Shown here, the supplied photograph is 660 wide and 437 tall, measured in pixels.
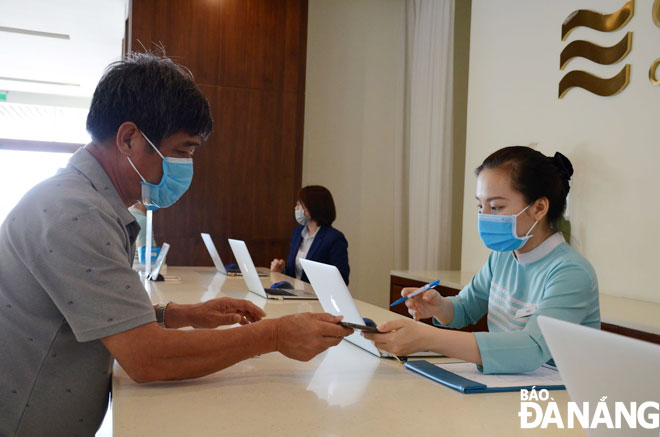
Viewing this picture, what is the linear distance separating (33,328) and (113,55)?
24.6 ft

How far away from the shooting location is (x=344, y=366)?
4.93ft

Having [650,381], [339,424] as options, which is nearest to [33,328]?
[339,424]

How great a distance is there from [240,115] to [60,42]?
357 cm

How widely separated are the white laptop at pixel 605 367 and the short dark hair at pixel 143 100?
99cm

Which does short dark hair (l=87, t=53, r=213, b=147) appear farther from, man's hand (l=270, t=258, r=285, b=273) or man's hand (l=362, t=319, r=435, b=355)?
man's hand (l=270, t=258, r=285, b=273)

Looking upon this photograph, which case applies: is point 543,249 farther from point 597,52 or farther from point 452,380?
point 597,52

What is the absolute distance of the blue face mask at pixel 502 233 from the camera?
173 cm

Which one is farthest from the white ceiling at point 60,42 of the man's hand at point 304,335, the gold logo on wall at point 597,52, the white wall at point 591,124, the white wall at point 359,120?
the man's hand at point 304,335

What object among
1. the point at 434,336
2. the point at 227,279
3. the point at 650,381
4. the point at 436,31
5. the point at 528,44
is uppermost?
the point at 436,31

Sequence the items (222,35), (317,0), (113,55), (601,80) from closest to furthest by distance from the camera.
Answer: (601,80)
(222,35)
(317,0)
(113,55)

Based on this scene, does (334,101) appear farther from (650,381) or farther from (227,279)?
(650,381)

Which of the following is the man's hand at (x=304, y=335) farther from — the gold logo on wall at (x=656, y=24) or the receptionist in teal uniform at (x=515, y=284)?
the gold logo on wall at (x=656, y=24)

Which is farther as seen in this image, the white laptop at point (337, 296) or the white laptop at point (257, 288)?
the white laptop at point (257, 288)

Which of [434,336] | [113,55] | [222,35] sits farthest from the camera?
[113,55]
